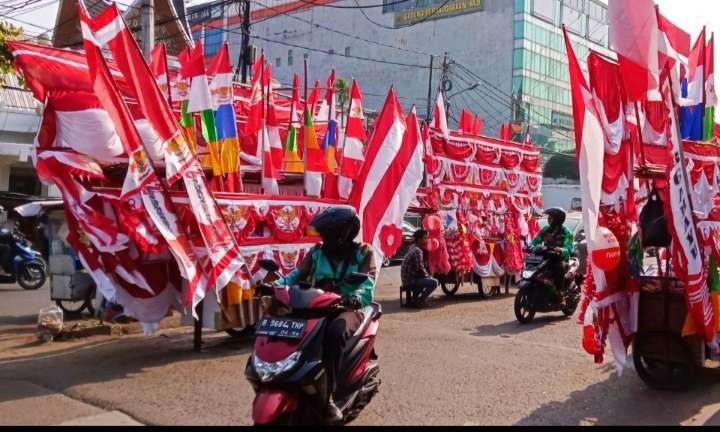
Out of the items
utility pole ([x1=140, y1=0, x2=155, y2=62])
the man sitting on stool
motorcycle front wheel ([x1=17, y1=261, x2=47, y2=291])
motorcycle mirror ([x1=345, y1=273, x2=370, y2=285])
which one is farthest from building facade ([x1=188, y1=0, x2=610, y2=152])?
motorcycle mirror ([x1=345, y1=273, x2=370, y2=285])

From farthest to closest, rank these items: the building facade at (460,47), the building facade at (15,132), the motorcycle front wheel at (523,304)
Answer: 1. the building facade at (460,47)
2. the building facade at (15,132)
3. the motorcycle front wheel at (523,304)

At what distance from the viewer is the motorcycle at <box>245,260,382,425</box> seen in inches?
153

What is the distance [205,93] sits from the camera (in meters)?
7.45

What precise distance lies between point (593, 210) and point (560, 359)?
264 centimetres

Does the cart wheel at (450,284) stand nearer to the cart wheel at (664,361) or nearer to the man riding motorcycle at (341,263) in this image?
the cart wheel at (664,361)

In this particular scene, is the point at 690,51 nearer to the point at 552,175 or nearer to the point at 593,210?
the point at 593,210

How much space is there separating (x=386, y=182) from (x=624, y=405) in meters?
4.08

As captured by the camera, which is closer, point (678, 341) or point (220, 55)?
point (678, 341)

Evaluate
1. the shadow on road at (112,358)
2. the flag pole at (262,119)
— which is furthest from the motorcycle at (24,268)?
the flag pole at (262,119)

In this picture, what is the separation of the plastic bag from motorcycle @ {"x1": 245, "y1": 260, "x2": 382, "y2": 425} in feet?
14.1

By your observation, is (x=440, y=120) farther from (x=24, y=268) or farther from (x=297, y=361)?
(x=24, y=268)

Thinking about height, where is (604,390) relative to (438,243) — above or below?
below

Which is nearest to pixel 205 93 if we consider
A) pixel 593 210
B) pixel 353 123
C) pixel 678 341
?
pixel 353 123

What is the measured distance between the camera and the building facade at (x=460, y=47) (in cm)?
4966
